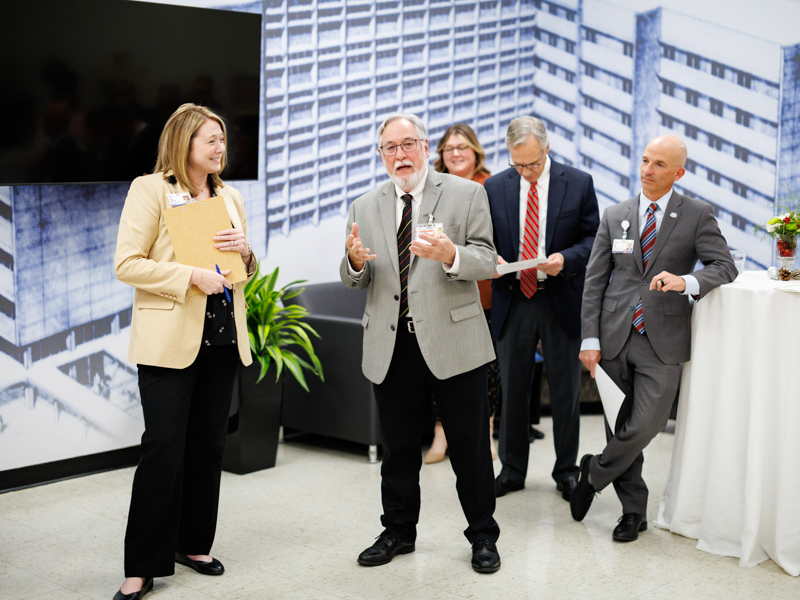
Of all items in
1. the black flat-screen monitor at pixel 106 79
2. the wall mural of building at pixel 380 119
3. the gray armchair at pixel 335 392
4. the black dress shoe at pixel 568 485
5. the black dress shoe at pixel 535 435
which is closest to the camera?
the black flat-screen monitor at pixel 106 79

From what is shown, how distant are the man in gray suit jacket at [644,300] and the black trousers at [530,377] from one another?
0.40 meters

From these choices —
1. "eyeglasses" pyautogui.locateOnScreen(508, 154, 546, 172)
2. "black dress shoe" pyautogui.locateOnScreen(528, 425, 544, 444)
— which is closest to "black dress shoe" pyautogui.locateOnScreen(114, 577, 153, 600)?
"eyeglasses" pyautogui.locateOnScreen(508, 154, 546, 172)

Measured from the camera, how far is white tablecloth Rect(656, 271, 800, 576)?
326 cm

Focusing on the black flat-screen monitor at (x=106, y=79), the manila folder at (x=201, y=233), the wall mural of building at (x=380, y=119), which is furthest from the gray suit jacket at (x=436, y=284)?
the wall mural of building at (x=380, y=119)

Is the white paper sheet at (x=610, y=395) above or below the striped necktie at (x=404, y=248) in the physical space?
below

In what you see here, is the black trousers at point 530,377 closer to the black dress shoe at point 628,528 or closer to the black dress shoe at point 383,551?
the black dress shoe at point 628,528

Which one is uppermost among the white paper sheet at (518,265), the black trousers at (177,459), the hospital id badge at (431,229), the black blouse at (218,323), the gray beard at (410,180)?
the gray beard at (410,180)

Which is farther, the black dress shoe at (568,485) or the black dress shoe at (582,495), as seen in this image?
the black dress shoe at (568,485)

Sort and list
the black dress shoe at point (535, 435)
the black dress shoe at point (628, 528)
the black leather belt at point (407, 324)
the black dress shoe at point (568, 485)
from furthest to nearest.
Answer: the black dress shoe at point (535, 435), the black dress shoe at point (568, 485), the black dress shoe at point (628, 528), the black leather belt at point (407, 324)

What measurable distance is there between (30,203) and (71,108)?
1.71 feet

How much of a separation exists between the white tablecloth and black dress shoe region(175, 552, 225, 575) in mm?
1875

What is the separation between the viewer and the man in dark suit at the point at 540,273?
12.9 feet

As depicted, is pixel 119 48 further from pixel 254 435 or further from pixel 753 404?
pixel 753 404

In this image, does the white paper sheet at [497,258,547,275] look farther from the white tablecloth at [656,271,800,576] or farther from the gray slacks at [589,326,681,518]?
the white tablecloth at [656,271,800,576]
